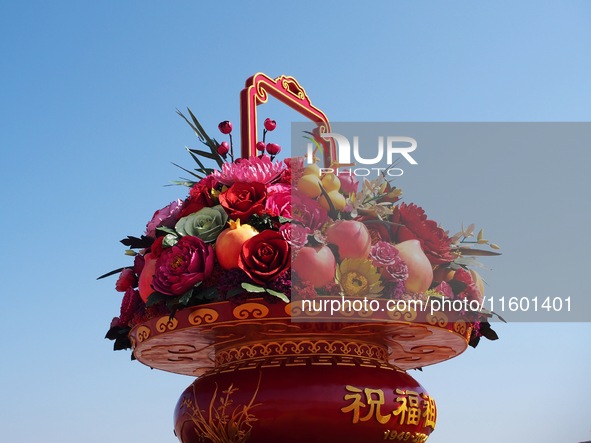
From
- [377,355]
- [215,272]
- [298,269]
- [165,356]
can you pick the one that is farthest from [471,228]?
[165,356]

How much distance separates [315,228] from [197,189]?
719 millimetres

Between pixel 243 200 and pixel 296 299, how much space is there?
0.60 meters

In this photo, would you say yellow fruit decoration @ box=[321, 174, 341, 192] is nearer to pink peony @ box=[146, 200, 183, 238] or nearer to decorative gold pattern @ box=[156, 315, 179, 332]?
pink peony @ box=[146, 200, 183, 238]

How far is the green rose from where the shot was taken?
13.0ft

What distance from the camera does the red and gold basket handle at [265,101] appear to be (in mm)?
4660

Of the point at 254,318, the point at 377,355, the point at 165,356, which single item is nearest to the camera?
the point at 254,318

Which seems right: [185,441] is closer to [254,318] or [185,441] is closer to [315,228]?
[254,318]

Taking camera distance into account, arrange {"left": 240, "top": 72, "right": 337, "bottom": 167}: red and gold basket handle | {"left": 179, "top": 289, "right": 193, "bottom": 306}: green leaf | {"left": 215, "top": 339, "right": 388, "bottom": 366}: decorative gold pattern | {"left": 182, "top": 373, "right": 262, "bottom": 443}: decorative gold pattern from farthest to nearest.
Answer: {"left": 240, "top": 72, "right": 337, "bottom": 167}: red and gold basket handle < {"left": 215, "top": 339, "right": 388, "bottom": 366}: decorative gold pattern < {"left": 182, "top": 373, "right": 262, "bottom": 443}: decorative gold pattern < {"left": 179, "top": 289, "right": 193, "bottom": 306}: green leaf

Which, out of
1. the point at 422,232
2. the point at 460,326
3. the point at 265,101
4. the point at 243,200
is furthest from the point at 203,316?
the point at 265,101

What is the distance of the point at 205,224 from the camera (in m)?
4.02

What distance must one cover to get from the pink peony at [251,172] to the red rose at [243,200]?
8cm

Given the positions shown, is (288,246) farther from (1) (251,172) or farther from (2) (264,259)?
(1) (251,172)

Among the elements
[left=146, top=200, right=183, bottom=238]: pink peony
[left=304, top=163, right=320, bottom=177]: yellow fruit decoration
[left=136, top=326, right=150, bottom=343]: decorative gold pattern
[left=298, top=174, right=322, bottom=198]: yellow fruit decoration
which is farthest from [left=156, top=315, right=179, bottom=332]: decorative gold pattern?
[left=304, top=163, right=320, bottom=177]: yellow fruit decoration

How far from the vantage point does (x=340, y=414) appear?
3.82 meters
